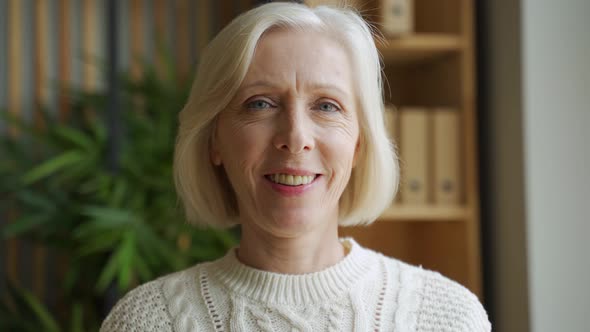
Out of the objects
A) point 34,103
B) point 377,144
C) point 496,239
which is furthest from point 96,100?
point 377,144

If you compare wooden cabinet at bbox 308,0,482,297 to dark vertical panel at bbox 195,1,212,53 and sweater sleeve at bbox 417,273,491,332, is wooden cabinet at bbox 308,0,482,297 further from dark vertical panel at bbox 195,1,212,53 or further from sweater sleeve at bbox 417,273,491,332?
dark vertical panel at bbox 195,1,212,53

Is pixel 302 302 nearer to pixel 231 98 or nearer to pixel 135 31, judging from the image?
pixel 231 98

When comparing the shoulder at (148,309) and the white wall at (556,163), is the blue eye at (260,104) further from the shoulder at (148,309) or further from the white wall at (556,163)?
the white wall at (556,163)

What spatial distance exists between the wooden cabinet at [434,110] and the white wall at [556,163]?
28 cm

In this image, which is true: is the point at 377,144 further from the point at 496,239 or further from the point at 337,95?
the point at 496,239

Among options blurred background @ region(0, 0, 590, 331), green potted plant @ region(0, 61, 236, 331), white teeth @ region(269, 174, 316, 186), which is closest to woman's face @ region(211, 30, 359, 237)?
white teeth @ region(269, 174, 316, 186)

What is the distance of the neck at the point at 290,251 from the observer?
1229mm

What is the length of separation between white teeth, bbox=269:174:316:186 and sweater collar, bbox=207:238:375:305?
7.9 inches

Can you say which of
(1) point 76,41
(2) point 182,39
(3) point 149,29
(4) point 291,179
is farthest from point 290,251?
(1) point 76,41

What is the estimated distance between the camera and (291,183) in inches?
45.2

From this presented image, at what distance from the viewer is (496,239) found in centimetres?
236

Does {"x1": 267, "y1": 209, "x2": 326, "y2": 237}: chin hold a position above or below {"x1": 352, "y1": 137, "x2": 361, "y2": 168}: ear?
below

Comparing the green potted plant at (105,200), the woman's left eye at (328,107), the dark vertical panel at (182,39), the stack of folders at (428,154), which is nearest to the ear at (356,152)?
the woman's left eye at (328,107)

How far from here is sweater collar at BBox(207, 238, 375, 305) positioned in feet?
4.04
